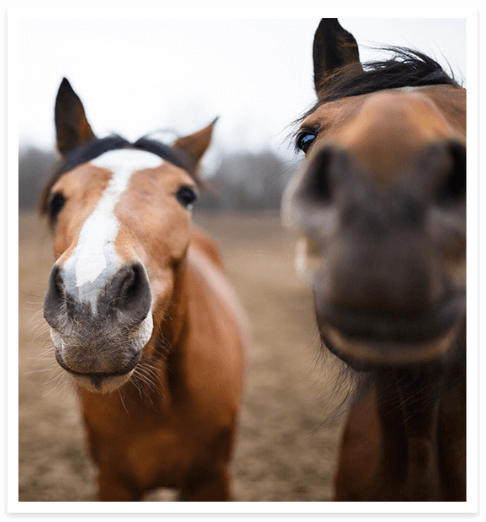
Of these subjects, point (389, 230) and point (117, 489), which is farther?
point (117, 489)

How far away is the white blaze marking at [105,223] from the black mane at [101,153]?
6cm

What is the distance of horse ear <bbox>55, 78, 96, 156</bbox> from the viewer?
1331 millimetres

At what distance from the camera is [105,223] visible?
0.96 m

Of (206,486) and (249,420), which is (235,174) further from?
(249,420)

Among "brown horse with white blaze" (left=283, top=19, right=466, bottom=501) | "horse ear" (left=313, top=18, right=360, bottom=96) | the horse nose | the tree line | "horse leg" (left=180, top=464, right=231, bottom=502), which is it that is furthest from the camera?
"horse leg" (left=180, top=464, right=231, bottom=502)

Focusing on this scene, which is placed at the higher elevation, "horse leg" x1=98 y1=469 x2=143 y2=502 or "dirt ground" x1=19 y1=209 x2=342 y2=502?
"horse leg" x1=98 y1=469 x2=143 y2=502

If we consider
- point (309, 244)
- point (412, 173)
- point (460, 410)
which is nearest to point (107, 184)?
point (309, 244)

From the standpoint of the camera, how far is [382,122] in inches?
22.4

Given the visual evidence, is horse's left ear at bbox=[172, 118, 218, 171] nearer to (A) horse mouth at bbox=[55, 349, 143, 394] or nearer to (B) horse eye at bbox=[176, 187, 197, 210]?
(B) horse eye at bbox=[176, 187, 197, 210]

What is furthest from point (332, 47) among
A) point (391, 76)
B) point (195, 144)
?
point (195, 144)

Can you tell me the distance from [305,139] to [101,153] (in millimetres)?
738

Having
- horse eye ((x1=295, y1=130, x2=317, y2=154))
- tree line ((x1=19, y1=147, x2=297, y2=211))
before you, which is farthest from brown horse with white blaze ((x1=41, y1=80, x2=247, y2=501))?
horse eye ((x1=295, y1=130, x2=317, y2=154))
